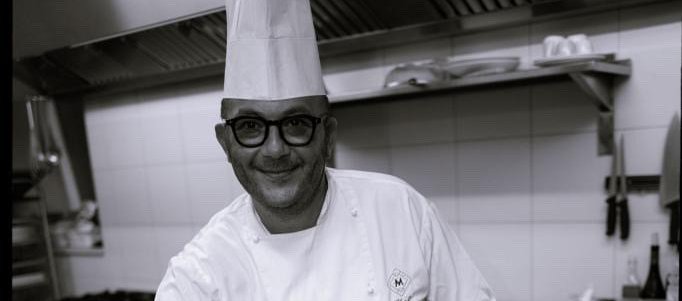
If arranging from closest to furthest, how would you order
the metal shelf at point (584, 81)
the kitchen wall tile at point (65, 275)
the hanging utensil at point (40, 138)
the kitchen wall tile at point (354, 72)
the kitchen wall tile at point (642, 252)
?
1. the metal shelf at point (584, 81)
2. the kitchen wall tile at point (642, 252)
3. the kitchen wall tile at point (354, 72)
4. the hanging utensil at point (40, 138)
5. the kitchen wall tile at point (65, 275)

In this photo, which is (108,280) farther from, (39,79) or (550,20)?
(550,20)

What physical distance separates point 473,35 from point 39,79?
65.6 inches

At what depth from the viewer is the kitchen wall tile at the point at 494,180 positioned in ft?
4.61

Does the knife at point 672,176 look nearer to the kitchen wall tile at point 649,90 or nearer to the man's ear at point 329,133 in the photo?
the kitchen wall tile at point 649,90

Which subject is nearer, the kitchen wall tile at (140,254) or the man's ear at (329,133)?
the man's ear at (329,133)

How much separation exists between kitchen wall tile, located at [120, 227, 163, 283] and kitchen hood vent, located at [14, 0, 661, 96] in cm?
70

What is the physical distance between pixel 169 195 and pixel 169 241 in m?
0.20

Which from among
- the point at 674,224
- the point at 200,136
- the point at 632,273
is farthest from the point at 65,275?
the point at 674,224

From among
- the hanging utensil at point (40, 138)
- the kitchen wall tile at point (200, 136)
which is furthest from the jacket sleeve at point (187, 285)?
the hanging utensil at point (40, 138)

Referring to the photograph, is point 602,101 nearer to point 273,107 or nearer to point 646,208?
point 646,208

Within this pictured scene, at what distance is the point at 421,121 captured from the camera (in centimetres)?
153

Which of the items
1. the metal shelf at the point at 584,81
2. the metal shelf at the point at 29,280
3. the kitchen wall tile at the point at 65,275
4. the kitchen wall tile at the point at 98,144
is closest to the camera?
the metal shelf at the point at 584,81

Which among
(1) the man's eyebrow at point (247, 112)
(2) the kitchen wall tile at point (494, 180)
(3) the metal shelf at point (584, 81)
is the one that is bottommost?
(2) the kitchen wall tile at point (494, 180)

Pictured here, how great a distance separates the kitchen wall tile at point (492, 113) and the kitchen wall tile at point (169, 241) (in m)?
1.23
